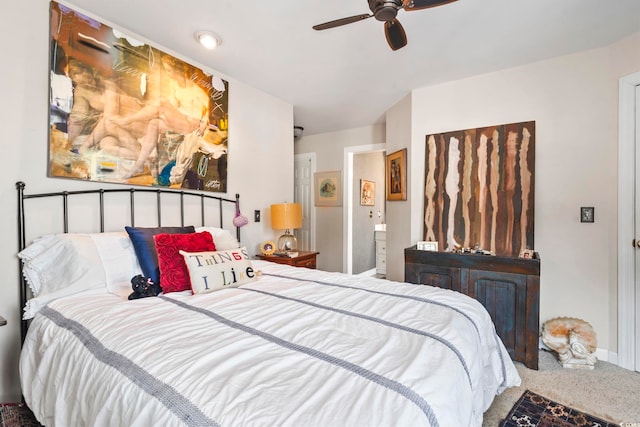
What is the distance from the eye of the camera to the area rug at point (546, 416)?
169 centimetres

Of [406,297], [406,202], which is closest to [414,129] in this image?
[406,202]

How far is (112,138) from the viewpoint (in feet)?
7.02

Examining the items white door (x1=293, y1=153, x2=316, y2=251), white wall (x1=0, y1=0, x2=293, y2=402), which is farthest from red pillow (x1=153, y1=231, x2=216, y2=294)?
white door (x1=293, y1=153, x2=316, y2=251)

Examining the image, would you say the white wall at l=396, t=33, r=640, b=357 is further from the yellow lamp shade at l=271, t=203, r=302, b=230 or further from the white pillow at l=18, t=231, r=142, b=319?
the white pillow at l=18, t=231, r=142, b=319

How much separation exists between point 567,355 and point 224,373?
2.78 m

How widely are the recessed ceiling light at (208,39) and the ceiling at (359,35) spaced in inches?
1.7

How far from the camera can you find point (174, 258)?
72.4 inches

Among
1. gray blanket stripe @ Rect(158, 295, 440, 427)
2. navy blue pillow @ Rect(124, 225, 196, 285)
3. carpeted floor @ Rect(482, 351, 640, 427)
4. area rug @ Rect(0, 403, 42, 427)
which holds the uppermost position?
navy blue pillow @ Rect(124, 225, 196, 285)

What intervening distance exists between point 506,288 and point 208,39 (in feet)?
10.1

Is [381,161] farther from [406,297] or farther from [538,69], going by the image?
[406,297]

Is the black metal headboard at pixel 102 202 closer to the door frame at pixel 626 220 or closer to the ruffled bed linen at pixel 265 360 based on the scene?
the ruffled bed linen at pixel 265 360

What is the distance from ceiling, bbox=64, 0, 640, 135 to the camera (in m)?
1.99

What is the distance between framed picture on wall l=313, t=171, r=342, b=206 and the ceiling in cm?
178

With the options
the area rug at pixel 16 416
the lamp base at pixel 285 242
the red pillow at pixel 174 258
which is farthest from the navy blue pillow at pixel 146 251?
the lamp base at pixel 285 242
